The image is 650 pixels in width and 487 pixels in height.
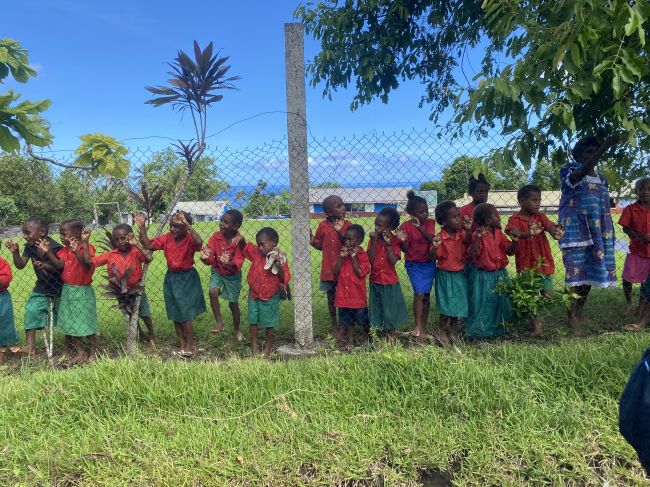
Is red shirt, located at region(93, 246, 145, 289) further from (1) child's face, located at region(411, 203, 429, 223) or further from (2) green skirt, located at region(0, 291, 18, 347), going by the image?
(1) child's face, located at region(411, 203, 429, 223)

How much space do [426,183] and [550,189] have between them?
132 centimetres

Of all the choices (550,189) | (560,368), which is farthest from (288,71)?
(560,368)

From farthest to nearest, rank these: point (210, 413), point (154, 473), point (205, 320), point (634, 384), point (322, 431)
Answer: point (205, 320), point (210, 413), point (322, 431), point (154, 473), point (634, 384)

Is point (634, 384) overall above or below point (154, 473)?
above

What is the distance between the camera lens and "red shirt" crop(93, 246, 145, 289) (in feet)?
14.1

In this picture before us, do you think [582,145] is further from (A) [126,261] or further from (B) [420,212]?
(A) [126,261]

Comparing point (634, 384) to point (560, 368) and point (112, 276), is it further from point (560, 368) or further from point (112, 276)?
point (112, 276)

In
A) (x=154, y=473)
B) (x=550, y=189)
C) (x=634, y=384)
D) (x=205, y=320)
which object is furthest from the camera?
(x=205, y=320)

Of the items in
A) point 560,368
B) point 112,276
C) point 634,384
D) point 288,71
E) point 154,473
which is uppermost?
point 288,71

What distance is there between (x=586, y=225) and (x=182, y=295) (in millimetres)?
3684

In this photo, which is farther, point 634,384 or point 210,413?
point 210,413

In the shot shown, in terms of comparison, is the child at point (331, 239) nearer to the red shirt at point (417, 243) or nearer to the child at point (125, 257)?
the red shirt at point (417, 243)

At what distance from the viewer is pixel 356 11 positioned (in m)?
4.71

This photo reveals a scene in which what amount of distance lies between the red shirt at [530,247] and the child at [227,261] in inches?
98.9
